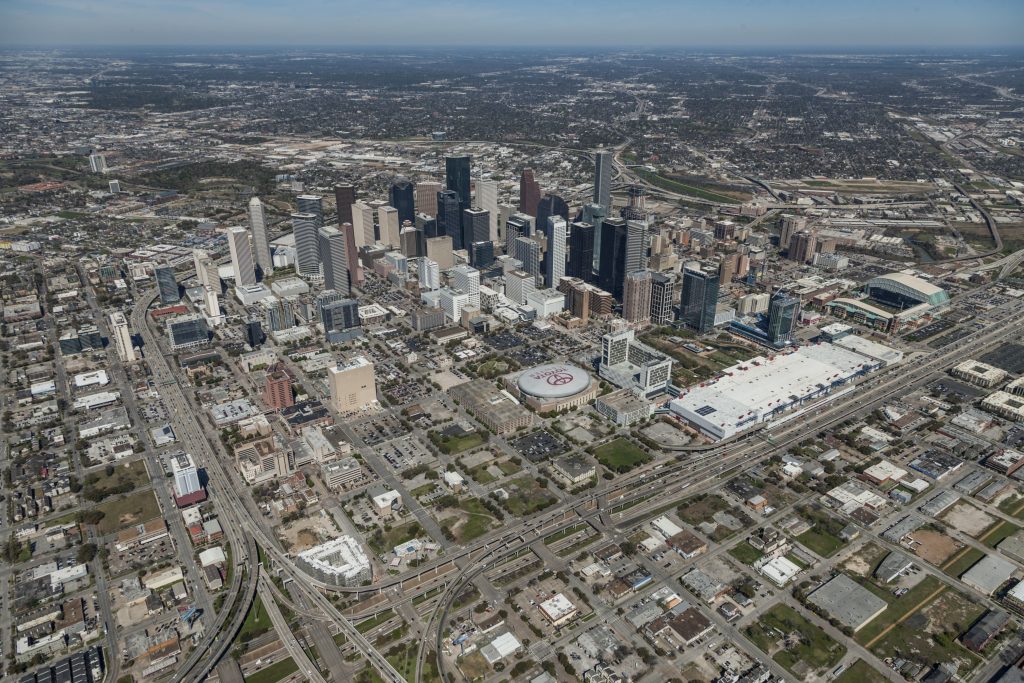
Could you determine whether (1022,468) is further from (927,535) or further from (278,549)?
(278,549)

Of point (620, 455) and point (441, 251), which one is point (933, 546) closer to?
point (620, 455)

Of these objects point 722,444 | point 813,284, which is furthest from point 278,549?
point 813,284

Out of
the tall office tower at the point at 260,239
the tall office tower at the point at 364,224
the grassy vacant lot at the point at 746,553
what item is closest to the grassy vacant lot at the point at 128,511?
the grassy vacant lot at the point at 746,553

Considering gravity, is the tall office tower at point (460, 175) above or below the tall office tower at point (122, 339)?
above

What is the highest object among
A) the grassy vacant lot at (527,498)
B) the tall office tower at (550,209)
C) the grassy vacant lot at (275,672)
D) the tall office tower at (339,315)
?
the tall office tower at (550,209)

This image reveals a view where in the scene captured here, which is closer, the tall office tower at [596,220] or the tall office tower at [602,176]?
the tall office tower at [596,220]

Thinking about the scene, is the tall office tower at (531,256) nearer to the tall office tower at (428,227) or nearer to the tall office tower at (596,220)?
the tall office tower at (596,220)

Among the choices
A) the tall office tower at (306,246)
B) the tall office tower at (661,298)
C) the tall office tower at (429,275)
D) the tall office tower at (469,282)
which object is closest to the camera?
the tall office tower at (661,298)

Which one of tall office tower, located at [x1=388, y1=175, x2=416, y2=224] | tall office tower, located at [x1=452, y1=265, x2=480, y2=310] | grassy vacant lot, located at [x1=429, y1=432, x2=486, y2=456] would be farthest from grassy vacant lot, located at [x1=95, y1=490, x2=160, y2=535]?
tall office tower, located at [x1=388, y1=175, x2=416, y2=224]
